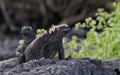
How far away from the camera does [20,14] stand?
465 inches

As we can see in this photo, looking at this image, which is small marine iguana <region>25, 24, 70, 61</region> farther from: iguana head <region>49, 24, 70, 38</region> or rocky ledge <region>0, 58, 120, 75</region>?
rocky ledge <region>0, 58, 120, 75</region>

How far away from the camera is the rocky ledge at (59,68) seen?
297 centimetres

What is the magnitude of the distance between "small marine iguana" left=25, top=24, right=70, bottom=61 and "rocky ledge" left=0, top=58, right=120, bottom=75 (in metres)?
0.19

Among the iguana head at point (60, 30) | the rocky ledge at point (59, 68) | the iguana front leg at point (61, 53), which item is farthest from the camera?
the iguana front leg at point (61, 53)

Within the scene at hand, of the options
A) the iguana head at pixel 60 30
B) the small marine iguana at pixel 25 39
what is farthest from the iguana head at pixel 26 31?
the iguana head at pixel 60 30

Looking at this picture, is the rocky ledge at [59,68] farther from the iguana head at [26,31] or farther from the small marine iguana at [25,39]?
the iguana head at [26,31]

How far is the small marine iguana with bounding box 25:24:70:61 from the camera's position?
3367 mm

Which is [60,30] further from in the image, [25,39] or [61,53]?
[25,39]

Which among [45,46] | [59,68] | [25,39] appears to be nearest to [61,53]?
[45,46]

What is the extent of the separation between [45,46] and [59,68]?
0.46m

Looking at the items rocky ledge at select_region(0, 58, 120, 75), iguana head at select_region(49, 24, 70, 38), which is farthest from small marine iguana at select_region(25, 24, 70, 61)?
rocky ledge at select_region(0, 58, 120, 75)

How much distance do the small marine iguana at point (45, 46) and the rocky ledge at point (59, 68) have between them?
188 mm

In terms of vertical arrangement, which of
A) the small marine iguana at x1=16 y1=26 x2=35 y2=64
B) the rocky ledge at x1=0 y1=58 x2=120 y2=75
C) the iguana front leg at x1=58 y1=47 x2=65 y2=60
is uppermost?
the small marine iguana at x1=16 y1=26 x2=35 y2=64

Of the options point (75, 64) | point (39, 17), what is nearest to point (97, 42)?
point (75, 64)
